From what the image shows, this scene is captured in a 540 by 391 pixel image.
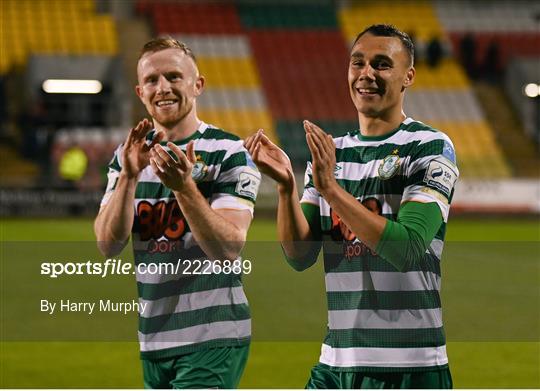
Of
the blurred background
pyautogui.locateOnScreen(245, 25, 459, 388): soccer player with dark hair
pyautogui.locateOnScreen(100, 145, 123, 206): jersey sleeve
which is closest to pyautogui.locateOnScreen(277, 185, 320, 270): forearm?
pyautogui.locateOnScreen(245, 25, 459, 388): soccer player with dark hair

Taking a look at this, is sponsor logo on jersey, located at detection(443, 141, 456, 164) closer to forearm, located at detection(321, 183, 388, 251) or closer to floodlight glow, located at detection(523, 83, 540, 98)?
forearm, located at detection(321, 183, 388, 251)

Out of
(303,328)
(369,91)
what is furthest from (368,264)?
(303,328)

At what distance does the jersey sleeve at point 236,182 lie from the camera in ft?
12.0

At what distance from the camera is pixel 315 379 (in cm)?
341

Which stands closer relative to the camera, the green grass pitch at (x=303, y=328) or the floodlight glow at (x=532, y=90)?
the green grass pitch at (x=303, y=328)

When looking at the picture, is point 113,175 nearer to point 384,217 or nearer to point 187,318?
point 187,318

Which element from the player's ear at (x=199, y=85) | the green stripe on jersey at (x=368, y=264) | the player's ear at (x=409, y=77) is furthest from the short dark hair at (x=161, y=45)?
the green stripe on jersey at (x=368, y=264)

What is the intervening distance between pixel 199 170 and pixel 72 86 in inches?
1028

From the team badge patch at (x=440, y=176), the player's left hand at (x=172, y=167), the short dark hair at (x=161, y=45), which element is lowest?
the team badge patch at (x=440, y=176)

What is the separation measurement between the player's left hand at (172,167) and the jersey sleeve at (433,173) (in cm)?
75

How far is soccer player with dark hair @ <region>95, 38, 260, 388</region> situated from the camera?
140 inches

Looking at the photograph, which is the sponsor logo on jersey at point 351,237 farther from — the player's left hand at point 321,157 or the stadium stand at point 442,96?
the stadium stand at point 442,96

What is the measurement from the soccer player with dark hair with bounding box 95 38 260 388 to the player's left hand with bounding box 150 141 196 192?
0.65 ft

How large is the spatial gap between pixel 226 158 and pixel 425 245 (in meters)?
1.01
